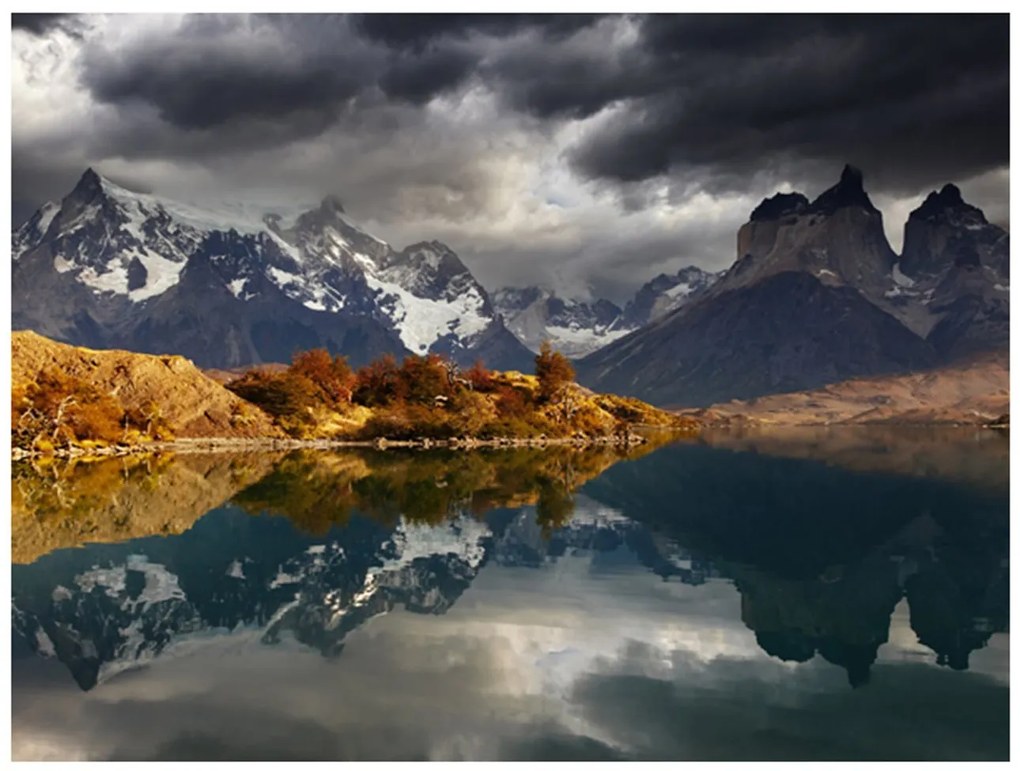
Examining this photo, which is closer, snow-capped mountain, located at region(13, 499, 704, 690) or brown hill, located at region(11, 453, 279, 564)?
snow-capped mountain, located at region(13, 499, 704, 690)

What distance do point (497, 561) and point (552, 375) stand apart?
283 feet

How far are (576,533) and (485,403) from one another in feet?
236

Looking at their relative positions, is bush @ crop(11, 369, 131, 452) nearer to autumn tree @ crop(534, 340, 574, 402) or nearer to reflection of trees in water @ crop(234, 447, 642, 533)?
reflection of trees in water @ crop(234, 447, 642, 533)

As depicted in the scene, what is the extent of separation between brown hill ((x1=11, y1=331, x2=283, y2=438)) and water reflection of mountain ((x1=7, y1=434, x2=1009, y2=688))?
39383mm

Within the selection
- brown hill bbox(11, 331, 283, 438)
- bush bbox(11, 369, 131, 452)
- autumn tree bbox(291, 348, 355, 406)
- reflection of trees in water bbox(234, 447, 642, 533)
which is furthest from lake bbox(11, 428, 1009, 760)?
autumn tree bbox(291, 348, 355, 406)

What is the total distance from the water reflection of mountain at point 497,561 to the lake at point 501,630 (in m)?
0.13

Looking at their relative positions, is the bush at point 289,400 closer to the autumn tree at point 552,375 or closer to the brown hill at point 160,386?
the brown hill at point 160,386

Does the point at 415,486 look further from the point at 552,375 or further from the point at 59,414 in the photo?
the point at 552,375

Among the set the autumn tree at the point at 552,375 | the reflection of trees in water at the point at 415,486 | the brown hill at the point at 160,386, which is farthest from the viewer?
the autumn tree at the point at 552,375

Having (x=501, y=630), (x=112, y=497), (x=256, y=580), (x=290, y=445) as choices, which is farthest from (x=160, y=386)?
(x=501, y=630)

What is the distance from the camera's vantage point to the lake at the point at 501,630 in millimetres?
14453

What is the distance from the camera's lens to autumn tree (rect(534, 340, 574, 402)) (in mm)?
115688

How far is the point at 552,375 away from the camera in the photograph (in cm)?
11569

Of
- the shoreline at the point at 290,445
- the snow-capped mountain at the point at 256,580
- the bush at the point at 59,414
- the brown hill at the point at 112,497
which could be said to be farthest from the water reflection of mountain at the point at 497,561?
the bush at the point at 59,414
